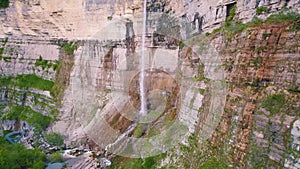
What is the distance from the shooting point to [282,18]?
7.19 meters

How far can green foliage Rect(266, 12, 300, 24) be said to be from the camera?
6.85 meters

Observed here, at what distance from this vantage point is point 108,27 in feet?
59.6

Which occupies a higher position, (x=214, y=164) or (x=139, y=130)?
(x=214, y=164)

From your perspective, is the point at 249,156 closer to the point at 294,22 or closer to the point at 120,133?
the point at 294,22

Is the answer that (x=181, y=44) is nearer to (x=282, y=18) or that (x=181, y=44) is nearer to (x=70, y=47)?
(x=282, y=18)

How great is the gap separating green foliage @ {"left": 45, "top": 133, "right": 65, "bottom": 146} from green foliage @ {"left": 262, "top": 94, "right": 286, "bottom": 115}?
1207 centimetres

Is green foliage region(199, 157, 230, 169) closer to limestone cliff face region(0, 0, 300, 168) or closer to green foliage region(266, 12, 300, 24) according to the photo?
limestone cliff face region(0, 0, 300, 168)

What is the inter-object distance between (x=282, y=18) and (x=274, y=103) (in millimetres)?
2261

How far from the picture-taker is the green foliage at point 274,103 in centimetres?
624

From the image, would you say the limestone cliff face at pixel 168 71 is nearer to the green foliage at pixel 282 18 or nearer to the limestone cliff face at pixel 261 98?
the limestone cliff face at pixel 261 98

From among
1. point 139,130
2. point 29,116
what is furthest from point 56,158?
point 29,116

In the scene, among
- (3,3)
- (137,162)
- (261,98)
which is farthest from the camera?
(3,3)

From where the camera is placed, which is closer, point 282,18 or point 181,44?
point 282,18

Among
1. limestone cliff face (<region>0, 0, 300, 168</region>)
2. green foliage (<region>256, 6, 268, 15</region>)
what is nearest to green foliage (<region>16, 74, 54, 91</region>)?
limestone cliff face (<region>0, 0, 300, 168</region>)
